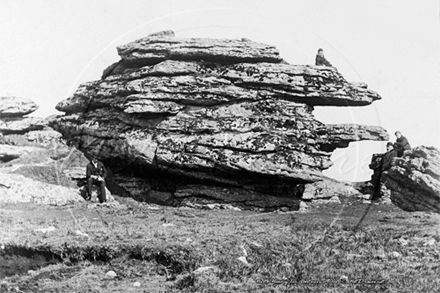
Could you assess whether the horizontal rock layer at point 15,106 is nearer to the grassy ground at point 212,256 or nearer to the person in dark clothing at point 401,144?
the grassy ground at point 212,256

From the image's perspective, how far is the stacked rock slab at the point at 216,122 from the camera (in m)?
24.9

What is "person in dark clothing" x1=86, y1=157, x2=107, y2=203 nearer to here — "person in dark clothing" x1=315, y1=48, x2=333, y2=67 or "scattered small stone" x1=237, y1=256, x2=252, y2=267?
"scattered small stone" x1=237, y1=256, x2=252, y2=267

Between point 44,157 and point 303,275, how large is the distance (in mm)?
20568

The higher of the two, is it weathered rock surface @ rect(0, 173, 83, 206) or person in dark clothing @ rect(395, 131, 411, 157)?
person in dark clothing @ rect(395, 131, 411, 157)

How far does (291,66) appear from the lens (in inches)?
1093

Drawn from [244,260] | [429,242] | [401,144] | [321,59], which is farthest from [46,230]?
[401,144]

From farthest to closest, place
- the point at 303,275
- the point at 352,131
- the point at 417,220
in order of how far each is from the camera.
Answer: the point at 352,131 → the point at 417,220 → the point at 303,275

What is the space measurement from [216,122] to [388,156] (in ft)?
40.7

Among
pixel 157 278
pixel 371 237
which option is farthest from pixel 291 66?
pixel 157 278

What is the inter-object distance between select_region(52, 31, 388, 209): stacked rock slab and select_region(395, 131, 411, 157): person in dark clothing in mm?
1710

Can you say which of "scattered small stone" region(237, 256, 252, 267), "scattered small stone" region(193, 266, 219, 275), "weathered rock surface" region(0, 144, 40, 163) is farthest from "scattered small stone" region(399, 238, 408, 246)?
"weathered rock surface" region(0, 144, 40, 163)

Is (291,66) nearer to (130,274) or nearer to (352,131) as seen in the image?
(352,131)

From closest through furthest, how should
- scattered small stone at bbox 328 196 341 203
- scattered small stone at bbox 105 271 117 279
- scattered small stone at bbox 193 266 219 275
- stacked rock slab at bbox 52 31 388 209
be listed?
scattered small stone at bbox 193 266 219 275 < scattered small stone at bbox 105 271 117 279 < stacked rock slab at bbox 52 31 388 209 < scattered small stone at bbox 328 196 341 203

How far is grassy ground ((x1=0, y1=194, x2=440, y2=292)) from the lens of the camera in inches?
422
